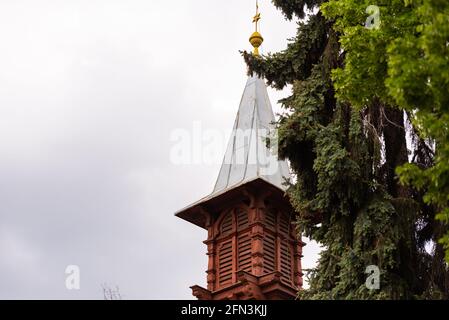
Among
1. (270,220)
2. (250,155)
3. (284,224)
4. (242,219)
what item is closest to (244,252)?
(242,219)

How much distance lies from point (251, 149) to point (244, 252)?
11.1ft

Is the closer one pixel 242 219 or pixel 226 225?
pixel 242 219

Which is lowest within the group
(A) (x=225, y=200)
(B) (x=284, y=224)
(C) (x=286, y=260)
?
(C) (x=286, y=260)

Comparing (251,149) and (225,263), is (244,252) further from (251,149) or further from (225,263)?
(251,149)

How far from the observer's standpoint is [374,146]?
16781 mm

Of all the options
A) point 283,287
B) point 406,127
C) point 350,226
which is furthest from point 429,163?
point 283,287

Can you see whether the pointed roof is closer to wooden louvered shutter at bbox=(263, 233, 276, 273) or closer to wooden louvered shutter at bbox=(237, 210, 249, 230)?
wooden louvered shutter at bbox=(237, 210, 249, 230)

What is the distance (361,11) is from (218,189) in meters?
15.6

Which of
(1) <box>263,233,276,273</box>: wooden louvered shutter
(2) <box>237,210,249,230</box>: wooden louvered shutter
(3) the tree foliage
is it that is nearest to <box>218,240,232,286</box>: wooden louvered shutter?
(2) <box>237,210,249,230</box>: wooden louvered shutter

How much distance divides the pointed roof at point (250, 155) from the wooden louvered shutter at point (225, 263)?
1511 mm

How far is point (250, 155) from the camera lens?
2897 cm

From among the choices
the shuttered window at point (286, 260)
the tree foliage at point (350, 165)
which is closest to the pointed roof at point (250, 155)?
the shuttered window at point (286, 260)

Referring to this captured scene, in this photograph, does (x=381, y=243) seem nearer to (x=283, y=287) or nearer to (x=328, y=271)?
(x=328, y=271)

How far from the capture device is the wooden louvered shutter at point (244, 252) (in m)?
27.2
